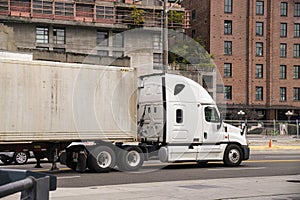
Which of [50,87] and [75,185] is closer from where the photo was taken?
[75,185]

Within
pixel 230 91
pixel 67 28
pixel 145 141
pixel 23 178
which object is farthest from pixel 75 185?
pixel 230 91

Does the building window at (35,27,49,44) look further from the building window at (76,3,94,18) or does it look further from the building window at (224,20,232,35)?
the building window at (224,20,232,35)

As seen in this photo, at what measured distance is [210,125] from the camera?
2105cm

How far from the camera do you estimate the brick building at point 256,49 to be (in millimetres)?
72688

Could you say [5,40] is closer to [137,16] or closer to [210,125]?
[210,125]

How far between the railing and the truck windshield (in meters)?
38.1

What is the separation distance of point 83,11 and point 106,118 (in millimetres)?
42686

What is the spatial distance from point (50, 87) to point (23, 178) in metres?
14.8

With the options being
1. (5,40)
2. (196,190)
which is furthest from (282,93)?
(196,190)

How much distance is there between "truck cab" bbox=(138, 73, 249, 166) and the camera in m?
19.9

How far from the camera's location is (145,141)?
2016cm

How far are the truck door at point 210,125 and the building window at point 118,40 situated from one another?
3931cm

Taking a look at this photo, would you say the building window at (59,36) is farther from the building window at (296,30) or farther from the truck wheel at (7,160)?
the truck wheel at (7,160)

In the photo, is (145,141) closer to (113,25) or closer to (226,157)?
(226,157)
